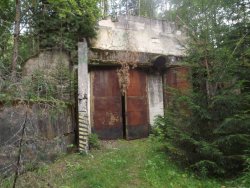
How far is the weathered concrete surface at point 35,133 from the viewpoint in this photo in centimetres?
559

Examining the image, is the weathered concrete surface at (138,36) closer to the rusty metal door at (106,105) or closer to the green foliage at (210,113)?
the rusty metal door at (106,105)

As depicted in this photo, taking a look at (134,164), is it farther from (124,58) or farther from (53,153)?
(124,58)

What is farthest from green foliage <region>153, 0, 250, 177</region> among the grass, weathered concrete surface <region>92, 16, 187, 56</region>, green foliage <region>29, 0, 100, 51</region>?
green foliage <region>29, 0, 100, 51</region>

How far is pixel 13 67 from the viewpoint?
26.1 ft

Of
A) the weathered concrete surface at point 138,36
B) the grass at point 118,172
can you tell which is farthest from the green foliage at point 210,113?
the weathered concrete surface at point 138,36

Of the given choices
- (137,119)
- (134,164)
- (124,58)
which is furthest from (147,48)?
(134,164)

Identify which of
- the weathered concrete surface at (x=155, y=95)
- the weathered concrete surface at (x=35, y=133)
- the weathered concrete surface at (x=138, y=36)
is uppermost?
the weathered concrete surface at (x=138, y=36)

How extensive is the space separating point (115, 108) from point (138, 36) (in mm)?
3463

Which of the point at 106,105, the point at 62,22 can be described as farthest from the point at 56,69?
the point at 106,105

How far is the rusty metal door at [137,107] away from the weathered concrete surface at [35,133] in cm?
251

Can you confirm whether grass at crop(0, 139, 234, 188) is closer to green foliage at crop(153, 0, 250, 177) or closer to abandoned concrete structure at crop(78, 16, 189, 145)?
green foliage at crop(153, 0, 250, 177)

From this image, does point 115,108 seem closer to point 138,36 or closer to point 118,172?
point 138,36

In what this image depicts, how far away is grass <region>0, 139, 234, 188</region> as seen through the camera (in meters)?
6.25

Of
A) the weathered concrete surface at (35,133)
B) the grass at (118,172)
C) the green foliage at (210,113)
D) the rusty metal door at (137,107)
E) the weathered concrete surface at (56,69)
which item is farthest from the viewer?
the rusty metal door at (137,107)
